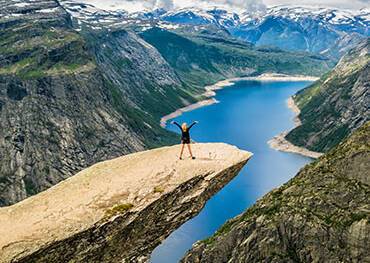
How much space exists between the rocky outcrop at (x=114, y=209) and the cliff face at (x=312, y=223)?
97774mm

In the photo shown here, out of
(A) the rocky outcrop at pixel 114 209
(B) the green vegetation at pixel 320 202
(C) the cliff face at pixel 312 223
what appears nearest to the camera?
(A) the rocky outcrop at pixel 114 209

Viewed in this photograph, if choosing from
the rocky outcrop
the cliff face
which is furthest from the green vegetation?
the rocky outcrop

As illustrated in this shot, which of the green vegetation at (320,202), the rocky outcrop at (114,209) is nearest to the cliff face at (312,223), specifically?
the green vegetation at (320,202)

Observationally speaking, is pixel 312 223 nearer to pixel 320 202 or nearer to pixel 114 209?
pixel 320 202

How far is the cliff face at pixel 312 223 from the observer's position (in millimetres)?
138375

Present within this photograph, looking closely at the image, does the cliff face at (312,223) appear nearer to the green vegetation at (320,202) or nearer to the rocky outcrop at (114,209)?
the green vegetation at (320,202)

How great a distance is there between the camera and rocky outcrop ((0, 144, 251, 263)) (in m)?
38.9

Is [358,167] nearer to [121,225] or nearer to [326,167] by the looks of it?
[326,167]

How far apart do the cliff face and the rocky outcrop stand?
9777 cm

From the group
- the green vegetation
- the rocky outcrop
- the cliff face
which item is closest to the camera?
the rocky outcrop

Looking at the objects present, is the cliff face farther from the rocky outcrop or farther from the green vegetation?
the rocky outcrop

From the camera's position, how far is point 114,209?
136ft

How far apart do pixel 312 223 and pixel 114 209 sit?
107897 mm

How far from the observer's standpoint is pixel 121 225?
4116 centimetres
